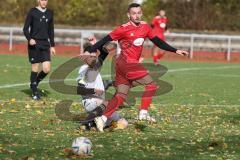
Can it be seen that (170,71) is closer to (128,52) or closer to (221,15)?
(128,52)

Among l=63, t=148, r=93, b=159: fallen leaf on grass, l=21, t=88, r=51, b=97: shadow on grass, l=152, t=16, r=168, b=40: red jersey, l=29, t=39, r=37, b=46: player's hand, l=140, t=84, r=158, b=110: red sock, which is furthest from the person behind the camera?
l=152, t=16, r=168, b=40: red jersey

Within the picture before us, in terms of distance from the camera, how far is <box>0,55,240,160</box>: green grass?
969 cm

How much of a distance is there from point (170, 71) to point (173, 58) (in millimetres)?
9804

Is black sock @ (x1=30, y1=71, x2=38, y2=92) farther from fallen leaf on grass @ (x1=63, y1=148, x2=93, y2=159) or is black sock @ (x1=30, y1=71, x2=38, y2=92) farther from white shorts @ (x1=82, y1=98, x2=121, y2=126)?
fallen leaf on grass @ (x1=63, y1=148, x2=93, y2=159)

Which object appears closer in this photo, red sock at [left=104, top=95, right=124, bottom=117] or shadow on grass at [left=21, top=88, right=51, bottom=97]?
red sock at [left=104, top=95, right=124, bottom=117]

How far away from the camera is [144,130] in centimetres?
1184

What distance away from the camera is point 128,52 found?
12.8 meters

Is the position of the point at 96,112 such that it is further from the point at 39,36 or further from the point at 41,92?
the point at 41,92

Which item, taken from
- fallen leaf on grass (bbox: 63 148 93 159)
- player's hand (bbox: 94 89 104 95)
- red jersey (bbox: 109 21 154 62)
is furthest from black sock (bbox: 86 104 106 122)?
fallen leaf on grass (bbox: 63 148 93 159)

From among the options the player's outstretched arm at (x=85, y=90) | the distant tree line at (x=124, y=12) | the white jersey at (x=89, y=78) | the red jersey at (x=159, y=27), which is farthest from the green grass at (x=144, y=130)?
the distant tree line at (x=124, y=12)

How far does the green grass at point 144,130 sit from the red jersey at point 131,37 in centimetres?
109

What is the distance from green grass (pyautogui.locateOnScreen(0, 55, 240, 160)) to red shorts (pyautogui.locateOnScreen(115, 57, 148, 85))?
69 centimetres

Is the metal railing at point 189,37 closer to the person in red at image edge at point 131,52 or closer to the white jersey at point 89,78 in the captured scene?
the person in red at image edge at point 131,52

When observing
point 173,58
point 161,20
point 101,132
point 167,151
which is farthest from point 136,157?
point 173,58
